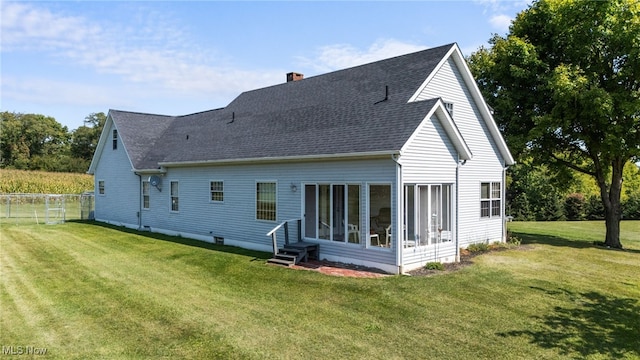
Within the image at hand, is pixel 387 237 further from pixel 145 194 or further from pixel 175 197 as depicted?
pixel 145 194

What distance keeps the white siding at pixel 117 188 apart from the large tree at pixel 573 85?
1930 centimetres

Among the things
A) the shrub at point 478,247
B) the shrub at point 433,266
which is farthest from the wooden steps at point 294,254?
the shrub at point 478,247

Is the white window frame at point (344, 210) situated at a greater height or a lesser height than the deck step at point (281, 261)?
greater

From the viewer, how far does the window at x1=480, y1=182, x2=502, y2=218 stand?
16484 millimetres

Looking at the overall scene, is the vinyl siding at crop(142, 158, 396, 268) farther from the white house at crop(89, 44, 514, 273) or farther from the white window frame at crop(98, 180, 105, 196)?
the white window frame at crop(98, 180, 105, 196)

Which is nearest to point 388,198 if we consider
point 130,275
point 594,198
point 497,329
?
point 497,329

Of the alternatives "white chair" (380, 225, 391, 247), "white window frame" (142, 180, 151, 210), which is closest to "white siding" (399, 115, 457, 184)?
"white chair" (380, 225, 391, 247)

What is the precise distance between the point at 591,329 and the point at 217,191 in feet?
43.6

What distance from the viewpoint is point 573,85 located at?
54.9 feet

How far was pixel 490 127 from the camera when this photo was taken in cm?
1677

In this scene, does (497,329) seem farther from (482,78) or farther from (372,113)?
(482,78)

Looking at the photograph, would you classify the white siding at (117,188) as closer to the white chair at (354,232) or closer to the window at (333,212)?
the window at (333,212)

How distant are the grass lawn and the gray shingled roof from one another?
12.6 feet

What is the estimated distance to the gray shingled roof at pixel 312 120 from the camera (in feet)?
Answer: 40.0
